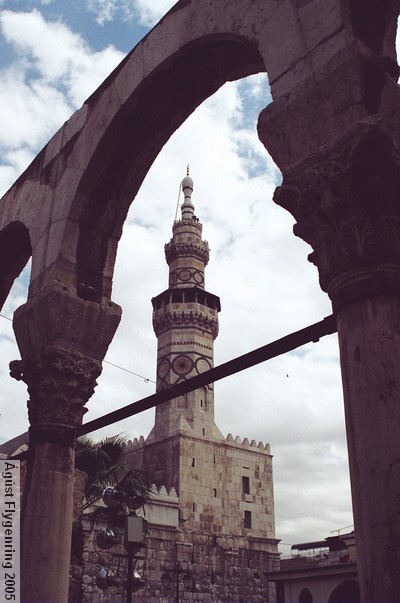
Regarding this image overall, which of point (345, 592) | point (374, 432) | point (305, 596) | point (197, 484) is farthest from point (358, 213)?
point (197, 484)

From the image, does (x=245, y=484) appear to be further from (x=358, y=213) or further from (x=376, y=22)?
(x=358, y=213)

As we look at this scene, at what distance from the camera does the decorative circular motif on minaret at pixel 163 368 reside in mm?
39625

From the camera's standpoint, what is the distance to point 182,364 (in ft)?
129

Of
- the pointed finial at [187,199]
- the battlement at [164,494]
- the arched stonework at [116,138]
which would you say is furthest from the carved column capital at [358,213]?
the pointed finial at [187,199]

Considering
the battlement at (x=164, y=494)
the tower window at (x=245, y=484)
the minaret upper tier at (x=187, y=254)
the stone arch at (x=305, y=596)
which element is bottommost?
the stone arch at (x=305, y=596)

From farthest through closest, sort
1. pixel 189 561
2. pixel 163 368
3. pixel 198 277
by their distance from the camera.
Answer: pixel 198 277, pixel 163 368, pixel 189 561

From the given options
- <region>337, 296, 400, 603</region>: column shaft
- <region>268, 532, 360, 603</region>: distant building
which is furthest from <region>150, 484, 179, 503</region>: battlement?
<region>337, 296, 400, 603</region>: column shaft

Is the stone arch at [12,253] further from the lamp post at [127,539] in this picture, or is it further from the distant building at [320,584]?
the distant building at [320,584]

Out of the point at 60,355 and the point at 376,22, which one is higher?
the point at 376,22

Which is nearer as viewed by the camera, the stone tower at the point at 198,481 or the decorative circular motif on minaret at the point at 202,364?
the stone tower at the point at 198,481

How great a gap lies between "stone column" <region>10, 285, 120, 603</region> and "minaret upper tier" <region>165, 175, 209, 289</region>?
37008mm

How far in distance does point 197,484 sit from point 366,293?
3321 cm

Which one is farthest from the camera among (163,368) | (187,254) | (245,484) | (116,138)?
(187,254)

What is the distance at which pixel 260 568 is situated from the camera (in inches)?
1384
